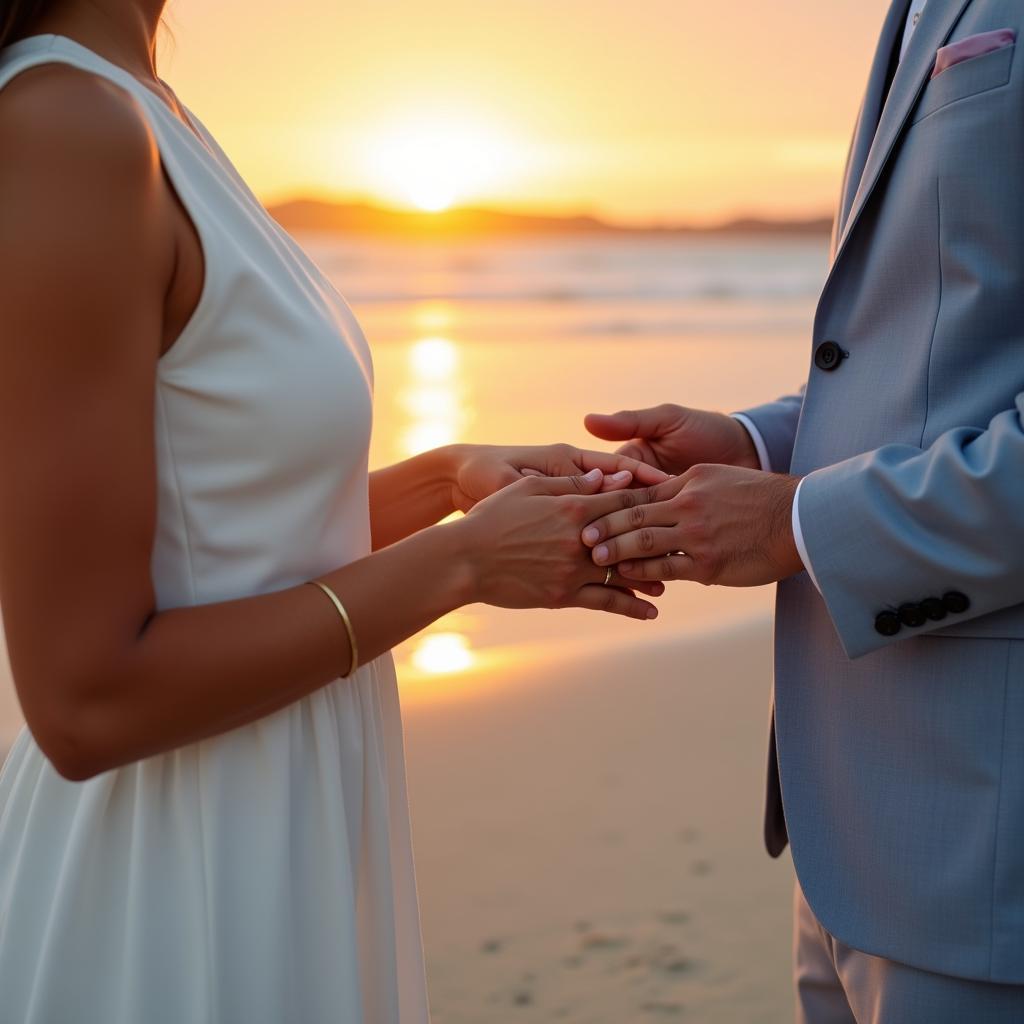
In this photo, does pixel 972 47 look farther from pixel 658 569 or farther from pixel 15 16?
pixel 15 16

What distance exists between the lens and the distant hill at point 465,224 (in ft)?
120

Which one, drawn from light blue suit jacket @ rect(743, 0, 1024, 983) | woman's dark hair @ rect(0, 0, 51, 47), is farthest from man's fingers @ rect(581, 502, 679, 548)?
woman's dark hair @ rect(0, 0, 51, 47)

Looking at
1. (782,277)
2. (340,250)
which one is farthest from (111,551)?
(340,250)

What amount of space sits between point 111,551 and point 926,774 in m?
1.34

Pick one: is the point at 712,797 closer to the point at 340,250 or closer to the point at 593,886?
the point at 593,886

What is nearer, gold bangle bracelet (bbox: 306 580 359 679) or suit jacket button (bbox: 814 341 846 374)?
gold bangle bracelet (bbox: 306 580 359 679)

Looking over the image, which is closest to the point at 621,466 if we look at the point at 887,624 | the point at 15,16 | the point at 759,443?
the point at 759,443

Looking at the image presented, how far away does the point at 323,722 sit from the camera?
1.83m

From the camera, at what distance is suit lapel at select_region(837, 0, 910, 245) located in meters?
2.13

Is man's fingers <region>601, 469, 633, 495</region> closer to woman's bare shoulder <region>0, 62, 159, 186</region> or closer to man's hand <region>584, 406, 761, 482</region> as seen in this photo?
man's hand <region>584, 406, 761, 482</region>

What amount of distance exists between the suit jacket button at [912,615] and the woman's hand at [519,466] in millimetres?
642

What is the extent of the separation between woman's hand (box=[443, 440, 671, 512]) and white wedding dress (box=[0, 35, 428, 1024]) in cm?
60

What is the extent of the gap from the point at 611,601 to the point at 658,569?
0.11 meters

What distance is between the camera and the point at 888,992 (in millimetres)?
1969
